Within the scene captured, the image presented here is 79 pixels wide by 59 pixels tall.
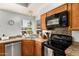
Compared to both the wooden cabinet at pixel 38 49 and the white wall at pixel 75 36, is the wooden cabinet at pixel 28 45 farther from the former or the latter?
the white wall at pixel 75 36

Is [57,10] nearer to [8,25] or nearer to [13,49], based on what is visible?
[8,25]

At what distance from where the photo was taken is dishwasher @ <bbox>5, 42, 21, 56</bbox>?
1.28 metres

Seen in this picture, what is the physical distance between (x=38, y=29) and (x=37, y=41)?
17cm

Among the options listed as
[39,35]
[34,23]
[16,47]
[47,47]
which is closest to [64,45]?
[47,47]

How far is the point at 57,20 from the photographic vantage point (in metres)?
1.50

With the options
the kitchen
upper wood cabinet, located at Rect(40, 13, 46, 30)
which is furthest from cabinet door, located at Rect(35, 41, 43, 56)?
upper wood cabinet, located at Rect(40, 13, 46, 30)

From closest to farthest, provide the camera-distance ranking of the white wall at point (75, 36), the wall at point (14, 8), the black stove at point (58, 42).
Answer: the wall at point (14, 8) < the black stove at point (58, 42) < the white wall at point (75, 36)

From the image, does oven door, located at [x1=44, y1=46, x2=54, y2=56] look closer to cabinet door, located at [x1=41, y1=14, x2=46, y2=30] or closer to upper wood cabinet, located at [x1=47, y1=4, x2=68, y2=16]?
cabinet door, located at [x1=41, y1=14, x2=46, y2=30]

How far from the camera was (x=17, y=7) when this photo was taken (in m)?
1.27

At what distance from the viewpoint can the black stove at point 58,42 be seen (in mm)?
1350

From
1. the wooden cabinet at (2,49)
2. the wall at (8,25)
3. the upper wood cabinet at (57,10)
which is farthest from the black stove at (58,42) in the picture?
the wooden cabinet at (2,49)

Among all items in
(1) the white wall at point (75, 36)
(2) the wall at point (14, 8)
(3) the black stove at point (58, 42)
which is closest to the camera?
(2) the wall at point (14, 8)

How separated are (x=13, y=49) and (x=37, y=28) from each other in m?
0.41

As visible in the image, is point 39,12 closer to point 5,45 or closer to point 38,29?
point 38,29
